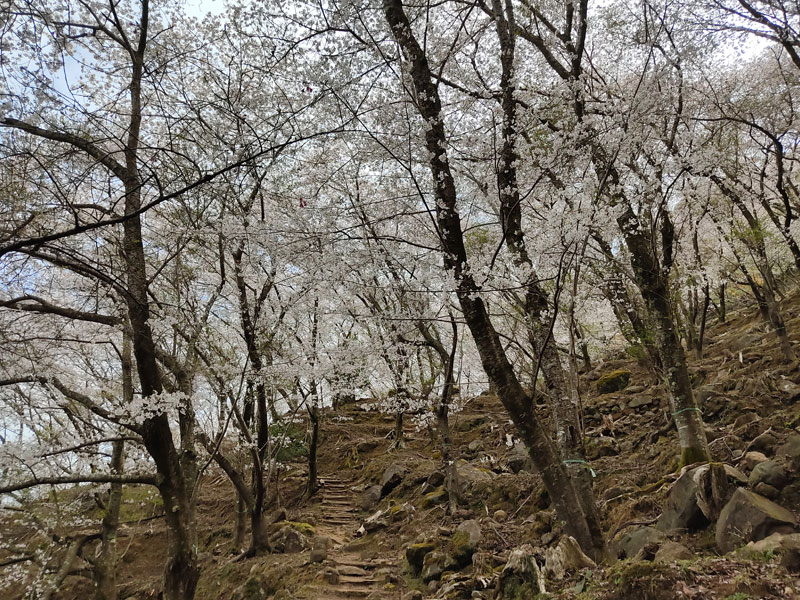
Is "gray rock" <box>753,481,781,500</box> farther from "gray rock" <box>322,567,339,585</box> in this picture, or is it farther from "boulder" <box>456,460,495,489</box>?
"gray rock" <box>322,567,339,585</box>

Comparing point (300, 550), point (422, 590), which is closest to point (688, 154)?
point (422, 590)

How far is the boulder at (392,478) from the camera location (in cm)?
1177

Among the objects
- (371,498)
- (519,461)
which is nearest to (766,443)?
(519,461)

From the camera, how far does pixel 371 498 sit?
11688mm

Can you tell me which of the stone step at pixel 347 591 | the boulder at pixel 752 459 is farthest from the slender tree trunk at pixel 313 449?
the boulder at pixel 752 459

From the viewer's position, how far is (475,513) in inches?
328

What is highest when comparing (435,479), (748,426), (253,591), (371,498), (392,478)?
(748,426)

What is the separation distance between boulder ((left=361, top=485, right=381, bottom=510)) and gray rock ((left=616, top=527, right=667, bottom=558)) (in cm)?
782

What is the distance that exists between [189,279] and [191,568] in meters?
5.08

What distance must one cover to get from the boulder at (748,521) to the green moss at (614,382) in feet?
29.9

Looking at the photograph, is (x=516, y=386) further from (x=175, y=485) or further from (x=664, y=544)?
(x=175, y=485)

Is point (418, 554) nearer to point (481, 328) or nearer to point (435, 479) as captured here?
point (435, 479)

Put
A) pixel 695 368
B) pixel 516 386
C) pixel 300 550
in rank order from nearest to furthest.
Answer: pixel 516 386, pixel 300 550, pixel 695 368

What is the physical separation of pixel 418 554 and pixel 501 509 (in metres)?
1.92
